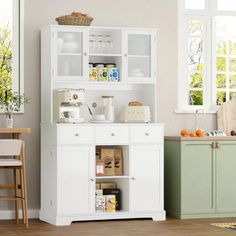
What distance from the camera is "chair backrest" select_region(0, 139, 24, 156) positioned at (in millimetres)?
6780

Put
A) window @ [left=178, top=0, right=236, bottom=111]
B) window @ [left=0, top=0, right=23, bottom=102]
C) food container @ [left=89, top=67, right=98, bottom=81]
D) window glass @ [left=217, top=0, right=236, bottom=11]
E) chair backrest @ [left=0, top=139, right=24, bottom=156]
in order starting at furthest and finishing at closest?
window glass @ [left=217, top=0, right=236, bottom=11] < window @ [left=178, top=0, right=236, bottom=111] < window @ [left=0, top=0, right=23, bottom=102] < food container @ [left=89, top=67, right=98, bottom=81] < chair backrest @ [left=0, top=139, right=24, bottom=156]

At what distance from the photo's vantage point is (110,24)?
25.5 feet

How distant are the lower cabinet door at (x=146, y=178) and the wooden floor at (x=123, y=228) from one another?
7.3 inches

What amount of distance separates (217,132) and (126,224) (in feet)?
5.19

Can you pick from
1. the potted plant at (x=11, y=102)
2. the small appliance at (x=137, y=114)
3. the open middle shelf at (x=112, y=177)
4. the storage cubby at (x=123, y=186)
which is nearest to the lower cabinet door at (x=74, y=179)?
the open middle shelf at (x=112, y=177)

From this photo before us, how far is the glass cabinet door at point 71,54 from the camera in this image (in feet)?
23.7

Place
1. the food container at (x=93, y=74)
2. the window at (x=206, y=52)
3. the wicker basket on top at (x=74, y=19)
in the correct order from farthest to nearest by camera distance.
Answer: the window at (x=206, y=52) < the food container at (x=93, y=74) < the wicker basket on top at (x=74, y=19)

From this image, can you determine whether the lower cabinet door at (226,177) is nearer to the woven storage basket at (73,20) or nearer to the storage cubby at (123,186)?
the storage cubby at (123,186)

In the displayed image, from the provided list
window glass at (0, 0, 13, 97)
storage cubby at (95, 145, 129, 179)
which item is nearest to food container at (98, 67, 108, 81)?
storage cubby at (95, 145, 129, 179)

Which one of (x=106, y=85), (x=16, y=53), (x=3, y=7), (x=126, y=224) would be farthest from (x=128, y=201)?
(x=3, y=7)

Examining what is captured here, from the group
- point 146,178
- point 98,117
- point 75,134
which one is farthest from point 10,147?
point 146,178

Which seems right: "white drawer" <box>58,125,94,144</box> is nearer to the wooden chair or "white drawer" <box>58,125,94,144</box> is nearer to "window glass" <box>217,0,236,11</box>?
the wooden chair

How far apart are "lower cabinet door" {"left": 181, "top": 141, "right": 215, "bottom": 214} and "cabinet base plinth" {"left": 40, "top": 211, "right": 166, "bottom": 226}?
12.1 inches

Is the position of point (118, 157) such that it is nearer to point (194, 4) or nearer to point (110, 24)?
point (110, 24)
